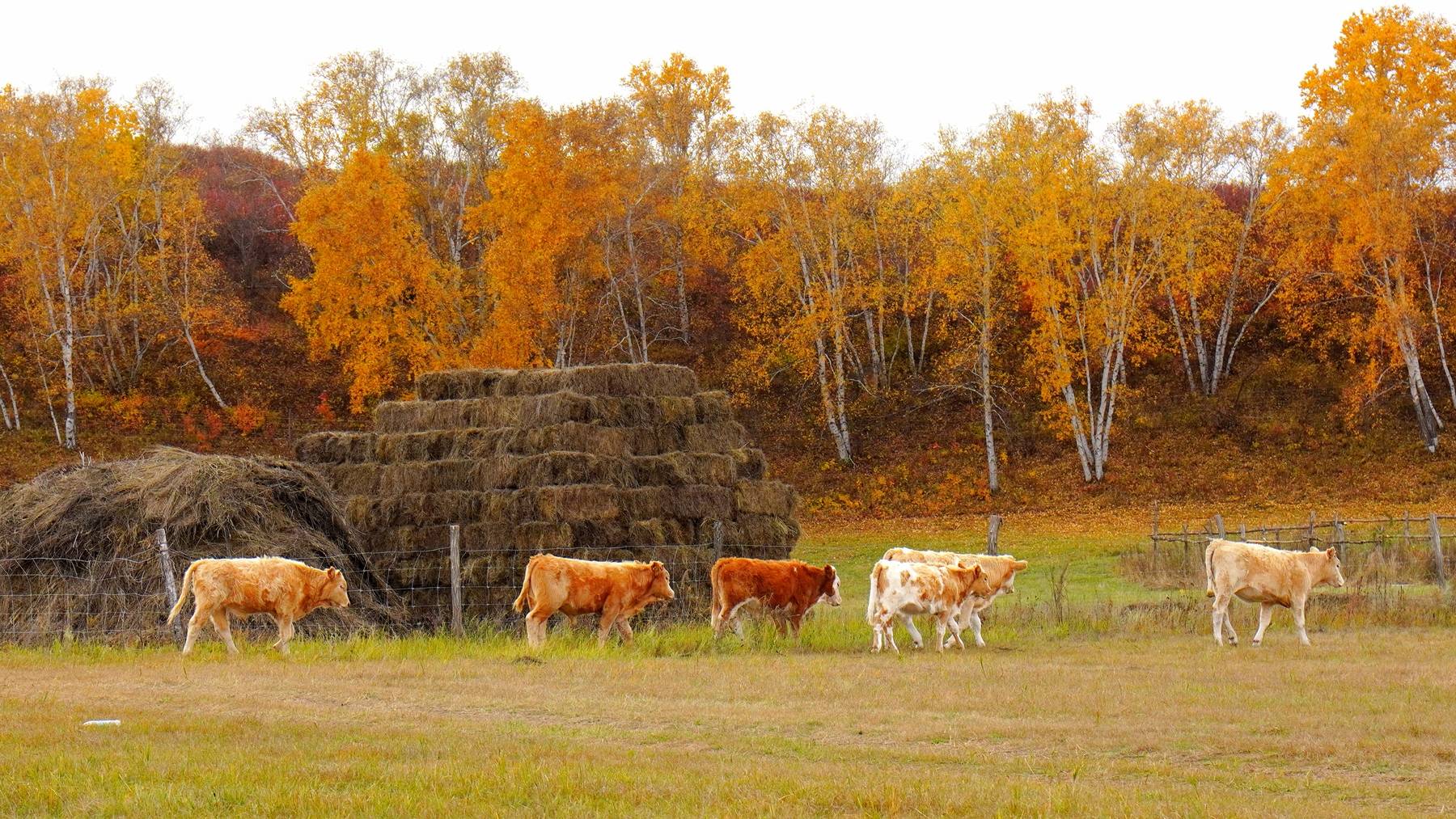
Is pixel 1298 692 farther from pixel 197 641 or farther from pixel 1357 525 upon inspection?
pixel 1357 525

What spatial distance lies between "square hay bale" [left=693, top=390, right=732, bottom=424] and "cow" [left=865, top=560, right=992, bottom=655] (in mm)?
9425

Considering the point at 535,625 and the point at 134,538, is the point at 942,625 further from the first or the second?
the point at 134,538

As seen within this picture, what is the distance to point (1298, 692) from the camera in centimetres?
1247

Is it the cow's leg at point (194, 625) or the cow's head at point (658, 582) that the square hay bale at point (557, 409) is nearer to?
the cow's head at point (658, 582)

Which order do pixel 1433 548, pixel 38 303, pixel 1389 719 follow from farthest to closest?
pixel 38 303
pixel 1433 548
pixel 1389 719

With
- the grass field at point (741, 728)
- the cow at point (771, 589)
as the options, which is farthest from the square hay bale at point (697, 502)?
the grass field at point (741, 728)

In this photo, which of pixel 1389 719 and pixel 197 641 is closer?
pixel 1389 719

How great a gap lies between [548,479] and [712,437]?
3.75 meters

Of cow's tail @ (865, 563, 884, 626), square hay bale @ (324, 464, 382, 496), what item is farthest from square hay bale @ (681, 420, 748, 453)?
cow's tail @ (865, 563, 884, 626)

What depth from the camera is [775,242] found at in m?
46.5

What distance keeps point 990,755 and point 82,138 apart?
40848 millimetres

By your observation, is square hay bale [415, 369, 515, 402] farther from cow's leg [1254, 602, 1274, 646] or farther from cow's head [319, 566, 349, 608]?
cow's leg [1254, 602, 1274, 646]

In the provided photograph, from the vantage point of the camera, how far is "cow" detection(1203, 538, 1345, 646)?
57.1 ft

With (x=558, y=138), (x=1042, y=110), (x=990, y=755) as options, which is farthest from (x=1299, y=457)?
(x=990, y=755)
